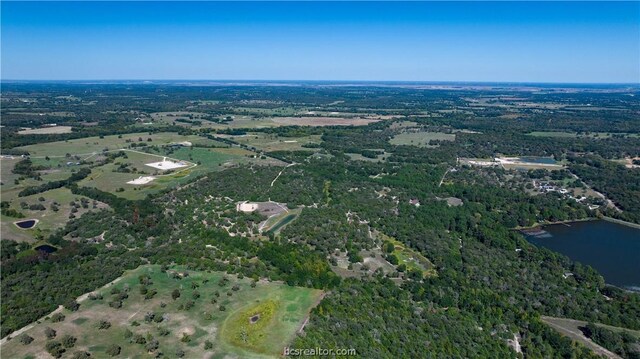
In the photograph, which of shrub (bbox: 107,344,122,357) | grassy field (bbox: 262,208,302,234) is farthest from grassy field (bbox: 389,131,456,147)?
shrub (bbox: 107,344,122,357)

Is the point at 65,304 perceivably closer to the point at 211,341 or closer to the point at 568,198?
the point at 211,341

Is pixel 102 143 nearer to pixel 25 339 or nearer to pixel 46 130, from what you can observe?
pixel 46 130

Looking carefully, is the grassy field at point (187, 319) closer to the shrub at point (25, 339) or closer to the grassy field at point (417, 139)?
the shrub at point (25, 339)

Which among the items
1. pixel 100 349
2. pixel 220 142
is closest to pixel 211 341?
pixel 100 349

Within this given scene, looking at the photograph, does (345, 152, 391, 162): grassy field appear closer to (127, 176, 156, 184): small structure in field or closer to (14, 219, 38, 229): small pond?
(127, 176, 156, 184): small structure in field

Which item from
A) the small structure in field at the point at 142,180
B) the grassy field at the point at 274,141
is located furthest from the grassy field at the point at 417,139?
the small structure in field at the point at 142,180

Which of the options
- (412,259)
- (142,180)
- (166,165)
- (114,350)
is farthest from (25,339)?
(166,165)
